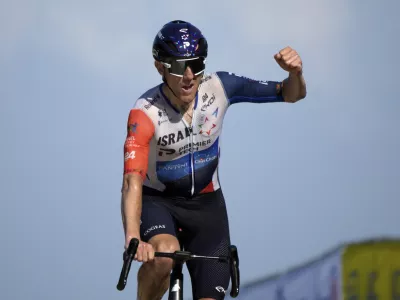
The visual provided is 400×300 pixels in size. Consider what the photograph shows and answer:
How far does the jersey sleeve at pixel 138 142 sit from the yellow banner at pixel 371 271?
5.71 meters

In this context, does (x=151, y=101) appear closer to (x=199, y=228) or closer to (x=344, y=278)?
(x=199, y=228)

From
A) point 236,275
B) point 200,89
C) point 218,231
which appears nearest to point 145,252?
point 236,275

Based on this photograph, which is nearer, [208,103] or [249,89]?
[208,103]

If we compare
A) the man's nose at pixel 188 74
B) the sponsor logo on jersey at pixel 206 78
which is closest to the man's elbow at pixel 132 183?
the man's nose at pixel 188 74

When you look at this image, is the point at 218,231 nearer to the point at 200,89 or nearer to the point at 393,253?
the point at 200,89

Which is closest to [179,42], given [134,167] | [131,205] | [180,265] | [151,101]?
[151,101]

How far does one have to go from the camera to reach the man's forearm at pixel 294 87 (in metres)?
6.89

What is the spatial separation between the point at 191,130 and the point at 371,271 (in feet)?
18.5

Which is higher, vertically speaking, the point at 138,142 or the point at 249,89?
the point at 249,89

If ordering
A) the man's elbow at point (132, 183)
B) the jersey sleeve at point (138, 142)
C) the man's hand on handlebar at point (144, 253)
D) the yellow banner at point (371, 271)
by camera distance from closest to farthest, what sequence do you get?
the man's hand on handlebar at point (144, 253)
the man's elbow at point (132, 183)
the jersey sleeve at point (138, 142)
the yellow banner at point (371, 271)

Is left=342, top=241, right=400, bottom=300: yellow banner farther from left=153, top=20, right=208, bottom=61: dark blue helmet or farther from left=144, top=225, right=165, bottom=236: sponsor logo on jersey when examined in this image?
left=153, top=20, right=208, bottom=61: dark blue helmet

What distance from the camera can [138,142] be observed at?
643 cm

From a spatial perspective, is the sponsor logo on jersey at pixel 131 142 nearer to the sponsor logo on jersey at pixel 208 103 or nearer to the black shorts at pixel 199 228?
the black shorts at pixel 199 228

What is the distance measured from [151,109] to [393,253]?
6007 mm
